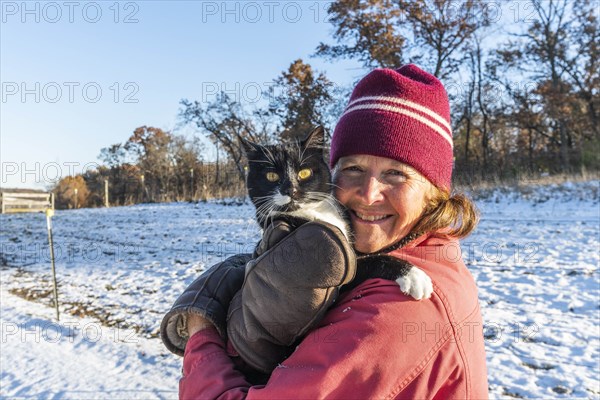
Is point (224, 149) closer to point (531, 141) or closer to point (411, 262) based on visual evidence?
point (531, 141)

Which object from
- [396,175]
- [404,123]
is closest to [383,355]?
[396,175]

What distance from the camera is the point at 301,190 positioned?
1.89 m

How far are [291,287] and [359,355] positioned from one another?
242mm

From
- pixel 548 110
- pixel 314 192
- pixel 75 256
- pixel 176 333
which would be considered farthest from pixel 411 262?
pixel 548 110

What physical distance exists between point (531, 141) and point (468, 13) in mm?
8693

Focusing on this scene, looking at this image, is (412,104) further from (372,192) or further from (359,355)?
(359,355)

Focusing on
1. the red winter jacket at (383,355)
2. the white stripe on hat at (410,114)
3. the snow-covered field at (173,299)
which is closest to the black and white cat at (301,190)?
the red winter jacket at (383,355)

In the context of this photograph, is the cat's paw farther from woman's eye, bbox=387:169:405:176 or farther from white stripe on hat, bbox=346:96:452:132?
white stripe on hat, bbox=346:96:452:132

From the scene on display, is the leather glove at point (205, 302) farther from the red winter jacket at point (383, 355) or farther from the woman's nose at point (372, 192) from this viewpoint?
the woman's nose at point (372, 192)

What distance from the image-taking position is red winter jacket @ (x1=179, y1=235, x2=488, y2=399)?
3.29 feet

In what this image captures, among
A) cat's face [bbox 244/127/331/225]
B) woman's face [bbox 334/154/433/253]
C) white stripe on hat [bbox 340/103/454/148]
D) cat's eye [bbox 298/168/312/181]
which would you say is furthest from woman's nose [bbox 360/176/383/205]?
cat's eye [bbox 298/168/312/181]

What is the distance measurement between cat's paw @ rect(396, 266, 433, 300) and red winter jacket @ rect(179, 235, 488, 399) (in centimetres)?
2

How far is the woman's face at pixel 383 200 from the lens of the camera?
1417 mm

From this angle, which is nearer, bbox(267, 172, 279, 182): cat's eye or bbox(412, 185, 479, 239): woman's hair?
bbox(412, 185, 479, 239): woman's hair
